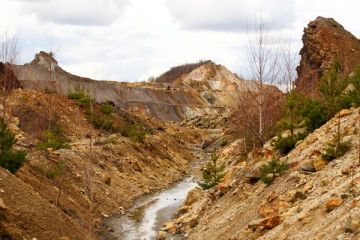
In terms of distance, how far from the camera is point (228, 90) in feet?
347

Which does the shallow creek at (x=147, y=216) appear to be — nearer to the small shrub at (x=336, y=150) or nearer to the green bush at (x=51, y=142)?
the green bush at (x=51, y=142)

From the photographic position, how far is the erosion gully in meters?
19.4

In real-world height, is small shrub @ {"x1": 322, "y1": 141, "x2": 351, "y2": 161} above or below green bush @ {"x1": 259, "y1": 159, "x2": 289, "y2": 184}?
above

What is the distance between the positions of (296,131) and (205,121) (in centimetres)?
5338

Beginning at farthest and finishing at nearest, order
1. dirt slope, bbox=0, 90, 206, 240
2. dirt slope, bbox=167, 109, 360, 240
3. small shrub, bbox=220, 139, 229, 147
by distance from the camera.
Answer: small shrub, bbox=220, 139, 229, 147, dirt slope, bbox=0, 90, 206, 240, dirt slope, bbox=167, 109, 360, 240

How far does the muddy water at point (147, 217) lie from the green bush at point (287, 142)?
546 cm

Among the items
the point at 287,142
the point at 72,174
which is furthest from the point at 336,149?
the point at 72,174

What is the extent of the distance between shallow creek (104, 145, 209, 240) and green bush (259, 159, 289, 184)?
5.00 metres

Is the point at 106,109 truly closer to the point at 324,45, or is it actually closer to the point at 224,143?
the point at 224,143

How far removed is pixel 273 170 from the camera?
16.0 metres

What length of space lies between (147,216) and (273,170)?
8.15 meters

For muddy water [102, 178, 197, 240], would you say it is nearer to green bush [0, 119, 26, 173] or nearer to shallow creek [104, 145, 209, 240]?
shallow creek [104, 145, 209, 240]

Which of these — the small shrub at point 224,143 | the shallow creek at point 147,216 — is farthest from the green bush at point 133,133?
the small shrub at point 224,143

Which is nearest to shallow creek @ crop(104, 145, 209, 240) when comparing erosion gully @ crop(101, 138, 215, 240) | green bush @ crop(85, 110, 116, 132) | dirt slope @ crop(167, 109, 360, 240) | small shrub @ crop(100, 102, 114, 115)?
erosion gully @ crop(101, 138, 215, 240)
